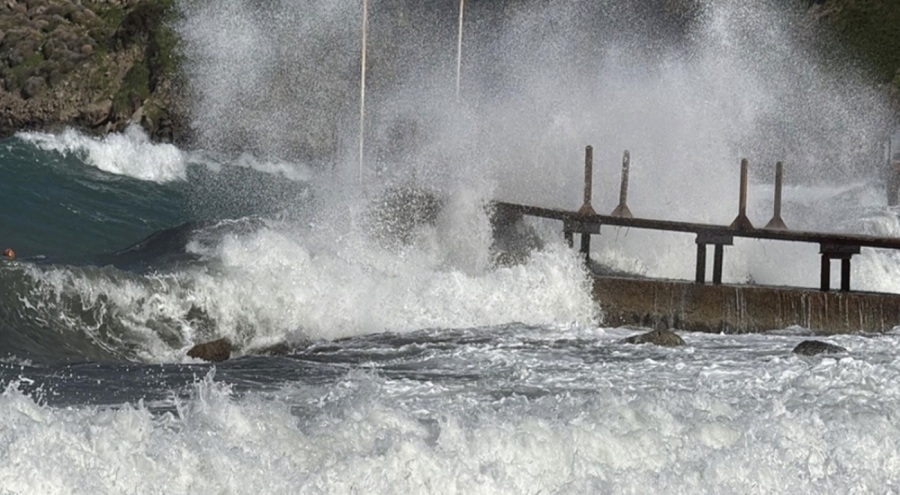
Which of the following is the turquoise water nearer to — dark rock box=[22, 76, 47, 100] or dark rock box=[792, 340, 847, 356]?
dark rock box=[22, 76, 47, 100]

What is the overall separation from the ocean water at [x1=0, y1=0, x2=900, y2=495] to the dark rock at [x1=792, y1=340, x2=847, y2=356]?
25 cm

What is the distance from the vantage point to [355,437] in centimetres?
923

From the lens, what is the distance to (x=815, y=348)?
45.6 ft

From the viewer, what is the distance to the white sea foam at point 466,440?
330 inches

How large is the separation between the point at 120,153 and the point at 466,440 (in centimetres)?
3072

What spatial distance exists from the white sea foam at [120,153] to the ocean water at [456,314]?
0.60 ft

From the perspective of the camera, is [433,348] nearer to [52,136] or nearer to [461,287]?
[461,287]

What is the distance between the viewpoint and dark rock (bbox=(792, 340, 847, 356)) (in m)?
13.8

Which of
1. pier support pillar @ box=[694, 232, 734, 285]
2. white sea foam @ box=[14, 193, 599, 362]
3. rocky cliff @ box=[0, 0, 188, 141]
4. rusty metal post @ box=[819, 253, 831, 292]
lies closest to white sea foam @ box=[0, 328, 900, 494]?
white sea foam @ box=[14, 193, 599, 362]

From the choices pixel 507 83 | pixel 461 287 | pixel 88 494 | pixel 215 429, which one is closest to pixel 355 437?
pixel 215 429

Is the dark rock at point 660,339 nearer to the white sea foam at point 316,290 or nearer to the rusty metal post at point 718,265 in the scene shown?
the white sea foam at point 316,290

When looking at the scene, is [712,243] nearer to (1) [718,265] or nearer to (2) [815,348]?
(1) [718,265]

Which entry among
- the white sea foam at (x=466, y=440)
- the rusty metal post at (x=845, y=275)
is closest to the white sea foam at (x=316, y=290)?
the rusty metal post at (x=845, y=275)

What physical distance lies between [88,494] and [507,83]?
18.3 metres
